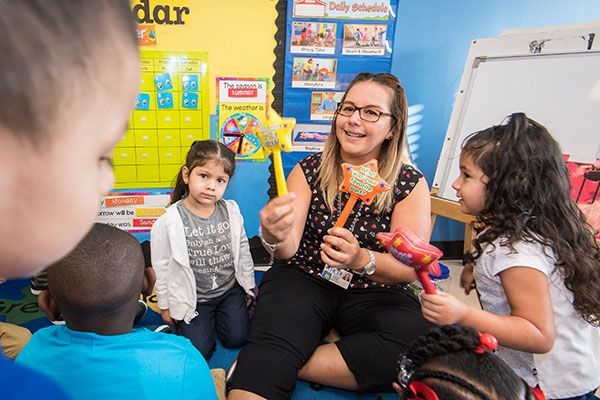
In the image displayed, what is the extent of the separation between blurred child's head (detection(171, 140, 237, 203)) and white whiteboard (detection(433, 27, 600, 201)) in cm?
137

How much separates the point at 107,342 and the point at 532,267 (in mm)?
966

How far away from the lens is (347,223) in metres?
1.38

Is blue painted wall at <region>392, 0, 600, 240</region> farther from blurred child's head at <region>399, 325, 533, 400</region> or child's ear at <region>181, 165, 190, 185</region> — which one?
blurred child's head at <region>399, 325, 533, 400</region>

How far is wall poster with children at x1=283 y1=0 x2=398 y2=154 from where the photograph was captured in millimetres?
2105

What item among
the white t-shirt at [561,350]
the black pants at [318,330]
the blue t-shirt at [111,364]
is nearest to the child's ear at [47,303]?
the blue t-shirt at [111,364]

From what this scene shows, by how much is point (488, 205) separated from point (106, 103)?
3.60ft

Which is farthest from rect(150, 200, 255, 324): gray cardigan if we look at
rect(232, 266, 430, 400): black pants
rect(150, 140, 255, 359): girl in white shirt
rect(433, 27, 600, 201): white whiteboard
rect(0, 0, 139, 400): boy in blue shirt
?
rect(433, 27, 600, 201): white whiteboard

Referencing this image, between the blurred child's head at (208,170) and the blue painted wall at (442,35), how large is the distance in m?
1.35

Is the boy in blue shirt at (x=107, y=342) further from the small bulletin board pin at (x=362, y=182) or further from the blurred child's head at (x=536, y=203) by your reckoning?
the blurred child's head at (x=536, y=203)

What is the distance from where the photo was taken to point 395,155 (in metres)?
1.42

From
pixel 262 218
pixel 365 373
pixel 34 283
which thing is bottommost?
pixel 34 283

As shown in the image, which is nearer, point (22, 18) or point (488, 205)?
point (22, 18)

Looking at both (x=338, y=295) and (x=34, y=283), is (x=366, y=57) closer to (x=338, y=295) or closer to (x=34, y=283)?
(x=338, y=295)

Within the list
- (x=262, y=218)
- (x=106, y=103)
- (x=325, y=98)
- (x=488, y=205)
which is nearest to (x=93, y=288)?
(x=262, y=218)
